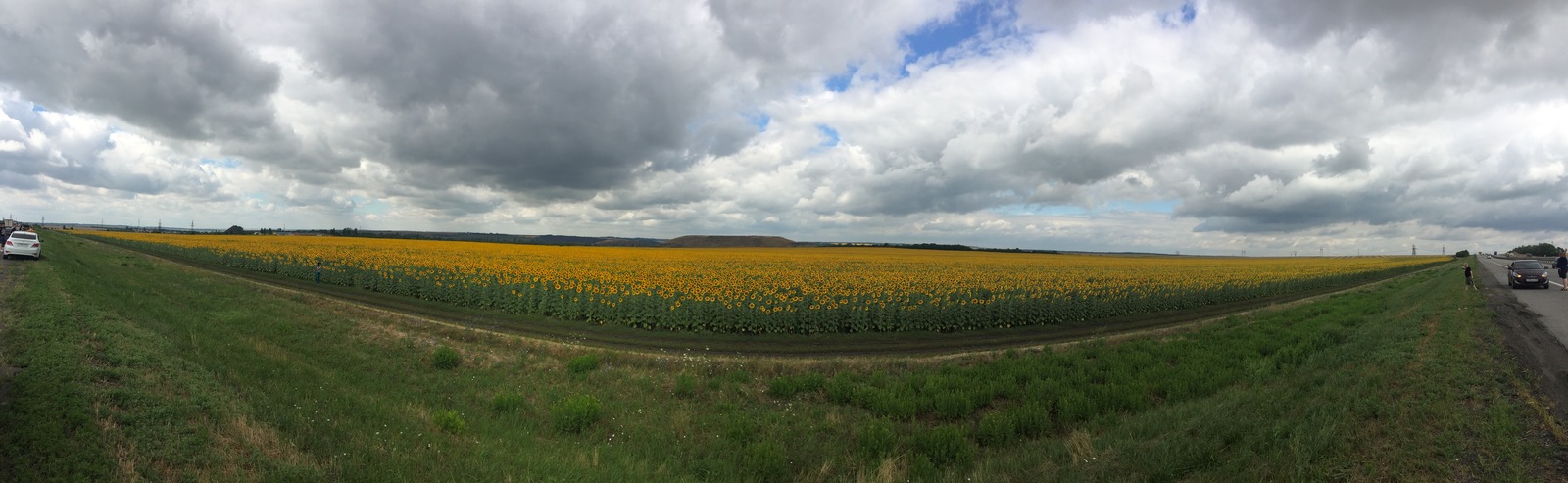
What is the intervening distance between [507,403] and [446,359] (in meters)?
4.11

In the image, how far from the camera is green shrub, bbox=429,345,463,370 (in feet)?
40.4

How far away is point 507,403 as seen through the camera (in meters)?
9.35

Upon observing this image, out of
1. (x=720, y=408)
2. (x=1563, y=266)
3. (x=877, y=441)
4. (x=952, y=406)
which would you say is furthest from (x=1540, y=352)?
(x=1563, y=266)

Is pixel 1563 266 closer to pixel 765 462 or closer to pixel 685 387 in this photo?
pixel 765 462

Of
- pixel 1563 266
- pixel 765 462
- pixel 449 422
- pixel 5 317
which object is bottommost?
pixel 765 462

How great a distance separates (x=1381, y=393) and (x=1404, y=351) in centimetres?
351

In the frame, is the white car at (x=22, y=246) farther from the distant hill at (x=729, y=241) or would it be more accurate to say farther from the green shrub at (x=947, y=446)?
the distant hill at (x=729, y=241)

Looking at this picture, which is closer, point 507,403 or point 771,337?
point 507,403

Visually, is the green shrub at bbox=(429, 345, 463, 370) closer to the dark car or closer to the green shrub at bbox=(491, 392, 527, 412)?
the green shrub at bbox=(491, 392, 527, 412)

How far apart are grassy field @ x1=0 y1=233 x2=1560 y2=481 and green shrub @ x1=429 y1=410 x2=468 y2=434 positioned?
0.05m

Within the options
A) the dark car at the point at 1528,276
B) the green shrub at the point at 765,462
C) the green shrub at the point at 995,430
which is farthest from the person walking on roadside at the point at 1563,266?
the green shrub at the point at 765,462

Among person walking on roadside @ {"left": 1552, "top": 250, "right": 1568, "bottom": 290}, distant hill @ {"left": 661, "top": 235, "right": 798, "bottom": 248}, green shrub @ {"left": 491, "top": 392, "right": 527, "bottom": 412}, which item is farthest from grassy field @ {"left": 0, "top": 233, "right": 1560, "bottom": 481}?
distant hill @ {"left": 661, "top": 235, "right": 798, "bottom": 248}

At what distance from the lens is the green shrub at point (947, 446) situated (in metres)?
7.88

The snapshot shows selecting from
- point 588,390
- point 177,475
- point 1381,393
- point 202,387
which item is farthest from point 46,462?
point 1381,393
